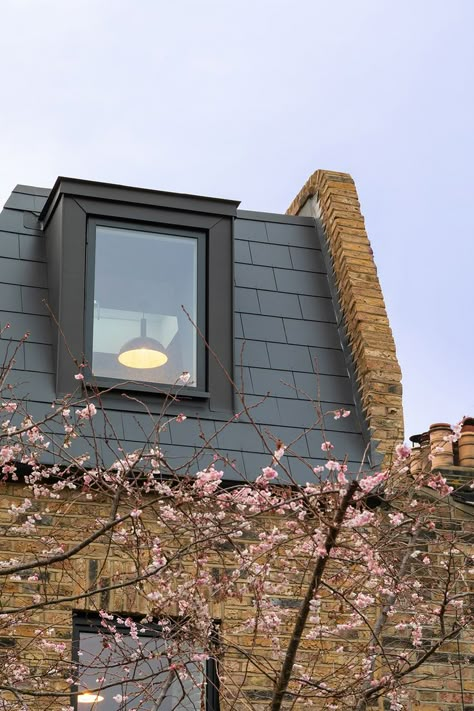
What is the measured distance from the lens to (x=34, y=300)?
411 inches

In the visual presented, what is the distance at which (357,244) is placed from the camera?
11453mm

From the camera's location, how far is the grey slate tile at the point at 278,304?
36.2 feet

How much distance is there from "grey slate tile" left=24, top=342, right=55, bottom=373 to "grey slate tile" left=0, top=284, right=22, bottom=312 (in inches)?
15.8

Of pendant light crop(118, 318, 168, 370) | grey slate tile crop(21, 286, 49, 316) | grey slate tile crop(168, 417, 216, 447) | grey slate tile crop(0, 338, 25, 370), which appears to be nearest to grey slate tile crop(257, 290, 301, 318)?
pendant light crop(118, 318, 168, 370)

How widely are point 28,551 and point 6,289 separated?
94.6 inches

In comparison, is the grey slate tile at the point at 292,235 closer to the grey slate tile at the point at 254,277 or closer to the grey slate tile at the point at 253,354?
the grey slate tile at the point at 254,277

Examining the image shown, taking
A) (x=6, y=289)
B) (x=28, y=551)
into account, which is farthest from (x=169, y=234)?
(x=28, y=551)

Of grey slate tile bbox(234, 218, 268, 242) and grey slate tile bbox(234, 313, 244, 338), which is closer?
grey slate tile bbox(234, 313, 244, 338)

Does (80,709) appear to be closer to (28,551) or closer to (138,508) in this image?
(28,551)

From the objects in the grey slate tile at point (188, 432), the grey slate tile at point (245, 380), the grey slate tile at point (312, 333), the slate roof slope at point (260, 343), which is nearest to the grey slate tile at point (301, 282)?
the slate roof slope at point (260, 343)

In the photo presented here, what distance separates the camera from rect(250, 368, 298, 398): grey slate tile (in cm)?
1032

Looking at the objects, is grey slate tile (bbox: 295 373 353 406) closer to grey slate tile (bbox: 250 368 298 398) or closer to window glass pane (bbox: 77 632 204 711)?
grey slate tile (bbox: 250 368 298 398)

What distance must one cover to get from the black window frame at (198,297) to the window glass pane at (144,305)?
4cm

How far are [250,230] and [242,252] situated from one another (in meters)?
Answer: 0.37
